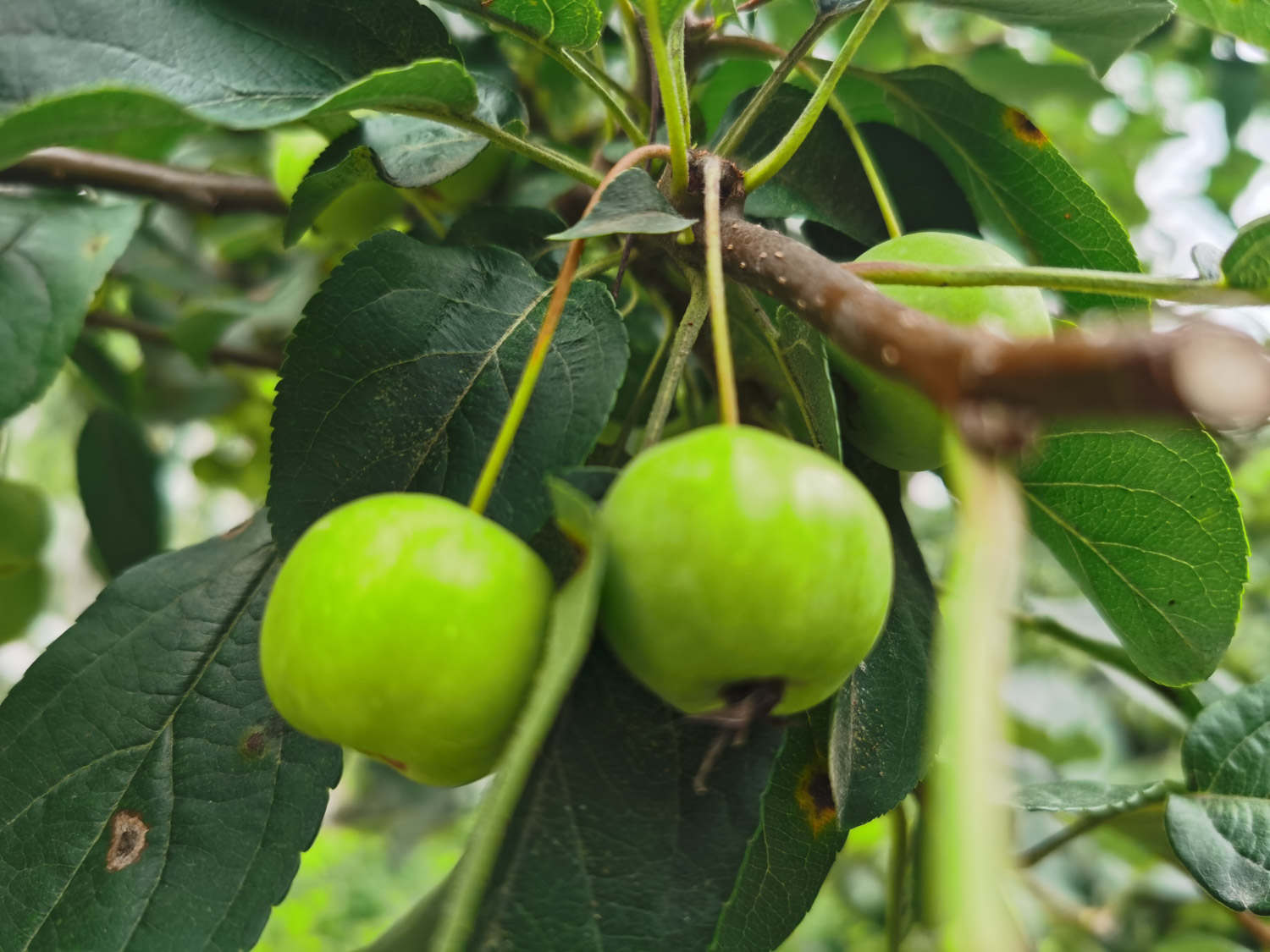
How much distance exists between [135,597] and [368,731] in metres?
0.38

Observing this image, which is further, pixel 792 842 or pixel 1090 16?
pixel 1090 16

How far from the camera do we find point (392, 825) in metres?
3.76

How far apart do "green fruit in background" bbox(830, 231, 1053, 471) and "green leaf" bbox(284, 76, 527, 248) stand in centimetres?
26

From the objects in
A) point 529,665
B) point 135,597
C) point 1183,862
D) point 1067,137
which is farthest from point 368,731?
point 1067,137

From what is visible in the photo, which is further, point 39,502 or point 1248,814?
point 39,502

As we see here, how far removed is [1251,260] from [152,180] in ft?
3.03

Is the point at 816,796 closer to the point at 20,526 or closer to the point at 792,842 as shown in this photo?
the point at 792,842

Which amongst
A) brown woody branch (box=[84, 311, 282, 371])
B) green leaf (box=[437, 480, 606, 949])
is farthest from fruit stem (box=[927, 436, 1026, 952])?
brown woody branch (box=[84, 311, 282, 371])

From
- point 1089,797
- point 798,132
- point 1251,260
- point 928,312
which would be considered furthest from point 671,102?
point 1089,797

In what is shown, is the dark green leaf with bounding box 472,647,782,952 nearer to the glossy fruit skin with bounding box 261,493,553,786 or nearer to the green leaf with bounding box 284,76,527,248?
the glossy fruit skin with bounding box 261,493,553,786

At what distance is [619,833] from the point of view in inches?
18.9

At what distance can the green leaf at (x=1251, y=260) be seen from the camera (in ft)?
1.47

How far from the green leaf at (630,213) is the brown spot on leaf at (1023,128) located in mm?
371

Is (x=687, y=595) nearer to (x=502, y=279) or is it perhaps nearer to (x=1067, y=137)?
(x=502, y=279)
